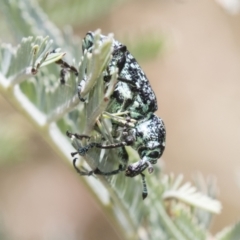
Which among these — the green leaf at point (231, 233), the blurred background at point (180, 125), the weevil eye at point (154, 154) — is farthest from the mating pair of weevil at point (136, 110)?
the blurred background at point (180, 125)

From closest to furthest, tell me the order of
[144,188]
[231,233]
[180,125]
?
[231,233] → [144,188] → [180,125]

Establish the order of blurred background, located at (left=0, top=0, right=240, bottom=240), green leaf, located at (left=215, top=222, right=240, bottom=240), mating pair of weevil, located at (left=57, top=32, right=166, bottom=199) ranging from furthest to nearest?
blurred background, located at (left=0, top=0, right=240, bottom=240) < mating pair of weevil, located at (left=57, top=32, right=166, bottom=199) < green leaf, located at (left=215, top=222, right=240, bottom=240)

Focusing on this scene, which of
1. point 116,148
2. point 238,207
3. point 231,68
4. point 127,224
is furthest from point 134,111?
point 231,68

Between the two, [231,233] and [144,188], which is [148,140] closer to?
[144,188]

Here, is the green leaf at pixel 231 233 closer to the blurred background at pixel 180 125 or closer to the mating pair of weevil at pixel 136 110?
the mating pair of weevil at pixel 136 110

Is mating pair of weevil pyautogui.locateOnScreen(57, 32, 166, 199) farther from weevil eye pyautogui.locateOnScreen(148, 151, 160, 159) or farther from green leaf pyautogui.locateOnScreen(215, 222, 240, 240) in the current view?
green leaf pyautogui.locateOnScreen(215, 222, 240, 240)

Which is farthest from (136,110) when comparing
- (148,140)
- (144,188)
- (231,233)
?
(231,233)

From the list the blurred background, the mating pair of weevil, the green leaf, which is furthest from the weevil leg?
the blurred background

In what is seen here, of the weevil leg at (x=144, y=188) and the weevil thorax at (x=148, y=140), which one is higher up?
the weevil thorax at (x=148, y=140)

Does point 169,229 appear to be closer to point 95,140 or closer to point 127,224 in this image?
point 127,224

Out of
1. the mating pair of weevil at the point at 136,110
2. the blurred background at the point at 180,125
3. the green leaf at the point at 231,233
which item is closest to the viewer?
the green leaf at the point at 231,233
